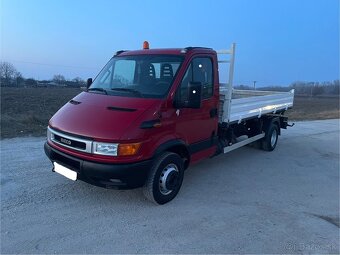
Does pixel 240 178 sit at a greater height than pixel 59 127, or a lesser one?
lesser

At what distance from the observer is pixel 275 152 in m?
7.91

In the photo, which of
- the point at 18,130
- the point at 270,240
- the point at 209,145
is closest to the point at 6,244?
the point at 270,240

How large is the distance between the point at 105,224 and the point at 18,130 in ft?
19.7

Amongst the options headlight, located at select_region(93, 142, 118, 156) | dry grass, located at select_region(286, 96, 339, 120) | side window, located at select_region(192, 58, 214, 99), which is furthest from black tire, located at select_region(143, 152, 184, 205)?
dry grass, located at select_region(286, 96, 339, 120)

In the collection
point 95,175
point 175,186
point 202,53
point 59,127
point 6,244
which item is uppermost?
point 202,53

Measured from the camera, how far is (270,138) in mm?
7824

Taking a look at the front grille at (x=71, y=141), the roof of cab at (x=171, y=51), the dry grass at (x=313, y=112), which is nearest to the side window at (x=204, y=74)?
the roof of cab at (x=171, y=51)

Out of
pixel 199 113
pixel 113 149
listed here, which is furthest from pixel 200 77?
pixel 113 149

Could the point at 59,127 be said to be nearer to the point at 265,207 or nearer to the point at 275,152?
the point at 265,207

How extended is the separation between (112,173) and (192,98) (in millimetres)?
1507

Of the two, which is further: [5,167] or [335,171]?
[335,171]

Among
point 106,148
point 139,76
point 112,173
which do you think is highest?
point 139,76

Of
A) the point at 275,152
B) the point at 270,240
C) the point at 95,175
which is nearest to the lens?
the point at 270,240

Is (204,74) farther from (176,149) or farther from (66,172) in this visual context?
(66,172)
